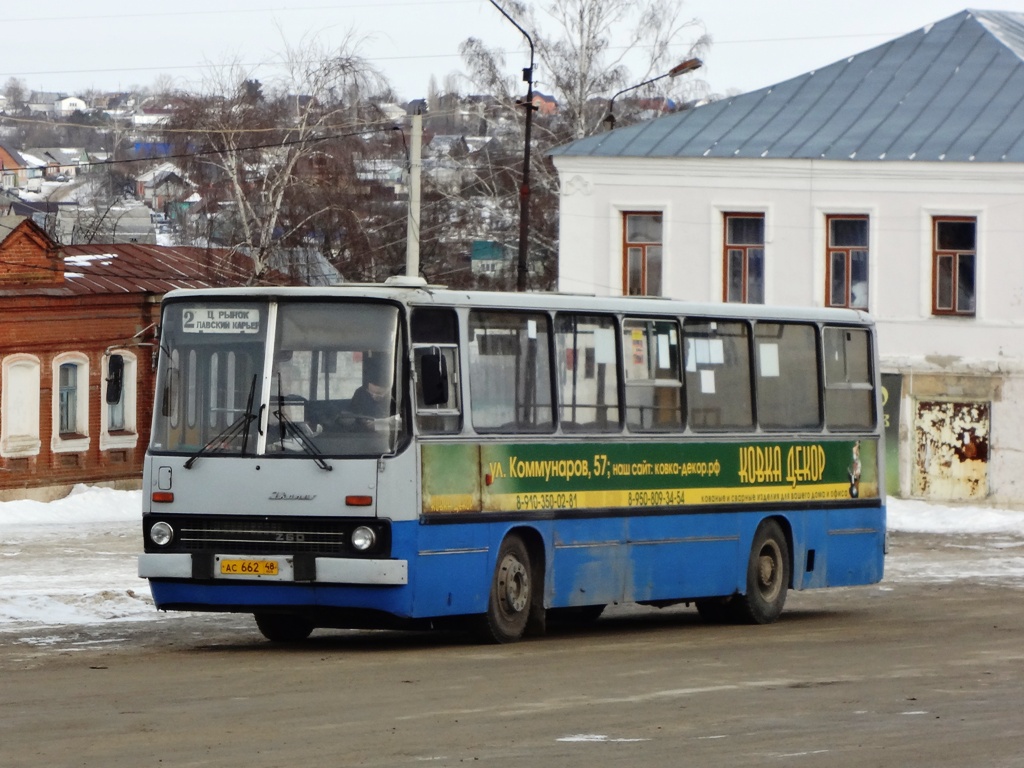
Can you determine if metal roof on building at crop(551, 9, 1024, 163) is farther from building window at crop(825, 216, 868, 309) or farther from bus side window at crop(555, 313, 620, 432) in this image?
bus side window at crop(555, 313, 620, 432)

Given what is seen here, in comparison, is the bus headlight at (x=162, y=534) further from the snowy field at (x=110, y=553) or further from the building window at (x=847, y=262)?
the building window at (x=847, y=262)

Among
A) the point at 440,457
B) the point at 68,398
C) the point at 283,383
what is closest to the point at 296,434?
the point at 283,383

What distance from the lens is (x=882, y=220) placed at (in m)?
37.4

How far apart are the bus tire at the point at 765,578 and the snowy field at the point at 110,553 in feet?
15.9

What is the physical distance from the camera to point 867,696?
1159 cm

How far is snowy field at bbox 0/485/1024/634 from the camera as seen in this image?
17.6 metres

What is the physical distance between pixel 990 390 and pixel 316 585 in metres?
25.3

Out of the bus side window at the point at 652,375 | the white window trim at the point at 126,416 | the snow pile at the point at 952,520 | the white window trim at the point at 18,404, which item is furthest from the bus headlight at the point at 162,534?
the white window trim at the point at 126,416

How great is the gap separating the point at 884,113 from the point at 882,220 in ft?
8.99

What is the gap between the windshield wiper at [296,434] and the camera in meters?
13.6

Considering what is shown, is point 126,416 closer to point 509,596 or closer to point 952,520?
point 952,520

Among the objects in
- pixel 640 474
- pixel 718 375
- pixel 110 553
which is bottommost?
pixel 110 553

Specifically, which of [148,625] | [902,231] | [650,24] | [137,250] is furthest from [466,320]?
[650,24]

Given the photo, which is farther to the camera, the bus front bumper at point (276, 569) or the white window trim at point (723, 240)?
the white window trim at point (723, 240)
